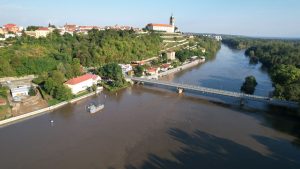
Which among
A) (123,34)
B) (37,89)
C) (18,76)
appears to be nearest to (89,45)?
(123,34)

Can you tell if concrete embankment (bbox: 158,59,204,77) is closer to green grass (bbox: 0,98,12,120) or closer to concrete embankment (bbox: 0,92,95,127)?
concrete embankment (bbox: 0,92,95,127)

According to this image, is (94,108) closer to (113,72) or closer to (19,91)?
(19,91)

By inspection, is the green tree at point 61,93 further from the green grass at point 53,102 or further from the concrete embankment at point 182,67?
the concrete embankment at point 182,67

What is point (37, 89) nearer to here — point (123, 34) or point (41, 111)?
point (41, 111)

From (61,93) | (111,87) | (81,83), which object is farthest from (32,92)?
(111,87)

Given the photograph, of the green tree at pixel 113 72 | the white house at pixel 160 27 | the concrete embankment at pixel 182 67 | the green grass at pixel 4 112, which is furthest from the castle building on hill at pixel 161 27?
the green grass at pixel 4 112
